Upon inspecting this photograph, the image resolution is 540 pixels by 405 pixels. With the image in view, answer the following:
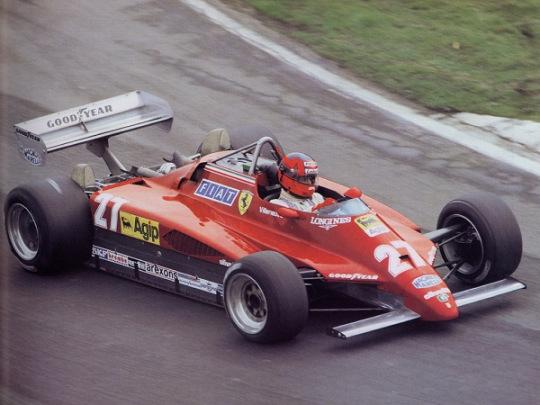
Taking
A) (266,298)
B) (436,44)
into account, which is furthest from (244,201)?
(436,44)

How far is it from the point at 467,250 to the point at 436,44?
21.6 ft

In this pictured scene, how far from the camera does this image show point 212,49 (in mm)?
16078

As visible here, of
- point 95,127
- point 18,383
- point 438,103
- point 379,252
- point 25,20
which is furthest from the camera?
point 25,20

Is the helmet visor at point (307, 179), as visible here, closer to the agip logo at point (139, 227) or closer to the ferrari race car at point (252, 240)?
the ferrari race car at point (252, 240)

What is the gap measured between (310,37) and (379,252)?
787 centimetres

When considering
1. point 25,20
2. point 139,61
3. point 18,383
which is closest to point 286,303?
point 18,383

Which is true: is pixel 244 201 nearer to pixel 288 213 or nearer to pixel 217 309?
pixel 288 213

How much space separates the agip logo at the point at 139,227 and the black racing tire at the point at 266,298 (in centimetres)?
129

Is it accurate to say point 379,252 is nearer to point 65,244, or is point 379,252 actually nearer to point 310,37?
point 65,244

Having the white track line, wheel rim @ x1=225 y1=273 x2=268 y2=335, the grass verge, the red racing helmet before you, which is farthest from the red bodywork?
the grass verge

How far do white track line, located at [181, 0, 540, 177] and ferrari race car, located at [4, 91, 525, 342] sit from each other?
3.24 metres

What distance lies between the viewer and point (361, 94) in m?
14.8

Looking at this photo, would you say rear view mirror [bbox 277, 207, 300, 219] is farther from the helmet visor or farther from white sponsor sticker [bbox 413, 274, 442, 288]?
white sponsor sticker [bbox 413, 274, 442, 288]

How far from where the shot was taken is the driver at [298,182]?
9406 millimetres
